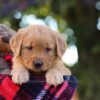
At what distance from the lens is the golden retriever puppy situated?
441cm

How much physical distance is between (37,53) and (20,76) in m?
0.19

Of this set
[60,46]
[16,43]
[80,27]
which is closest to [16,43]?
[16,43]

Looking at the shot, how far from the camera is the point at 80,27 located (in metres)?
14.5

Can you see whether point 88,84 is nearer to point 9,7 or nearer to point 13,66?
point 9,7

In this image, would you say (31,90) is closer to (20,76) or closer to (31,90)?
(31,90)

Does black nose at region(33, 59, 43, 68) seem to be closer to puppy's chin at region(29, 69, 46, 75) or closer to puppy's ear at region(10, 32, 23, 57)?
puppy's chin at region(29, 69, 46, 75)

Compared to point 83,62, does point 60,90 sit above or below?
above

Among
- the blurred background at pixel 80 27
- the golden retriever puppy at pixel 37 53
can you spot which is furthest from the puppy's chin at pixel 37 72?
the blurred background at pixel 80 27

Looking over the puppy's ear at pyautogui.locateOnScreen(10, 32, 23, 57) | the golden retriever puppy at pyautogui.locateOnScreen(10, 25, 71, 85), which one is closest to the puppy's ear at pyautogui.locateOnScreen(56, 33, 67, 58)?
the golden retriever puppy at pyautogui.locateOnScreen(10, 25, 71, 85)

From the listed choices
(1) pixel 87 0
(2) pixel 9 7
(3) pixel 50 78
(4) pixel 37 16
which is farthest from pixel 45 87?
(4) pixel 37 16

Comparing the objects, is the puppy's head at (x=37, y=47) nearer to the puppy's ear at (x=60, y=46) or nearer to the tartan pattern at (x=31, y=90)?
the puppy's ear at (x=60, y=46)

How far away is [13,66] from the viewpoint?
4570 mm

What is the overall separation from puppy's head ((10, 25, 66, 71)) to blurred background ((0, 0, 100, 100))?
819cm

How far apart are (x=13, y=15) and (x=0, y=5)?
2.36 ft
